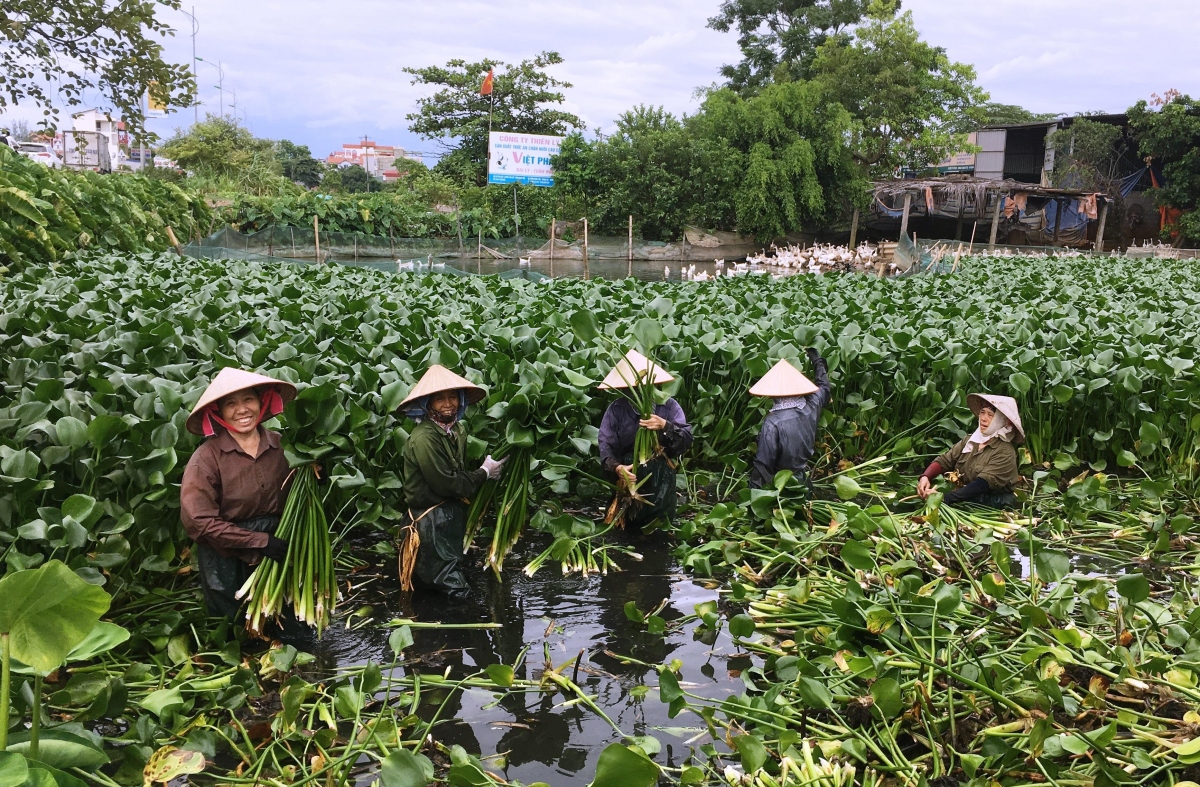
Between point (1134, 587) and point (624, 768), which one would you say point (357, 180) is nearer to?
point (1134, 587)

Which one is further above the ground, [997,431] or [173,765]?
[997,431]

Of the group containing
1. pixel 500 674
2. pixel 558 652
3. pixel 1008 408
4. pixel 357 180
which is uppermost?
pixel 357 180

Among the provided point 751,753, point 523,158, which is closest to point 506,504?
point 751,753

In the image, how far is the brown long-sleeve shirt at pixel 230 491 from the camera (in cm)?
370

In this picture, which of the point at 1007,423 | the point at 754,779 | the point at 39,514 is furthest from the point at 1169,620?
the point at 39,514

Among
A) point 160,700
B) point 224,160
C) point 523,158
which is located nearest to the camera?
point 160,700

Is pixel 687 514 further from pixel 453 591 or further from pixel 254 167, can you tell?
pixel 254 167

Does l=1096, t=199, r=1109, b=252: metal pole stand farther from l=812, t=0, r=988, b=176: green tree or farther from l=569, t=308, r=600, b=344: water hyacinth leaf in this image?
l=569, t=308, r=600, b=344: water hyacinth leaf

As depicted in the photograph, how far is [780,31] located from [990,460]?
39.4 metres

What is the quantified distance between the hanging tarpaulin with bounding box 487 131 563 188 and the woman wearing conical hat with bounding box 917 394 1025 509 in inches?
1111

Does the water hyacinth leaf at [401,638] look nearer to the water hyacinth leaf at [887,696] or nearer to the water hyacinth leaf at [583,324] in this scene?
the water hyacinth leaf at [887,696]

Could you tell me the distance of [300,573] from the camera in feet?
13.1

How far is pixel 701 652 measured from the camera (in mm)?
4020

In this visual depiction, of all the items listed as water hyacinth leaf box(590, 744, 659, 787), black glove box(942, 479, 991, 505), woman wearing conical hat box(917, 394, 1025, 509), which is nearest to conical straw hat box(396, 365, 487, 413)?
water hyacinth leaf box(590, 744, 659, 787)
